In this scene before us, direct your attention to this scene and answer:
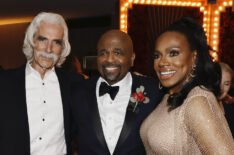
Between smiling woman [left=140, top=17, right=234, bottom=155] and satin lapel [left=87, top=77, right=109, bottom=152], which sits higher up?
smiling woman [left=140, top=17, right=234, bottom=155]

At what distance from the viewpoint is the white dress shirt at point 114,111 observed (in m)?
2.15

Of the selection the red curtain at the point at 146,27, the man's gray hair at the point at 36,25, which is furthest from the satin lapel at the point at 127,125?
the red curtain at the point at 146,27

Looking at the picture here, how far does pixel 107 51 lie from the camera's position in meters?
2.30

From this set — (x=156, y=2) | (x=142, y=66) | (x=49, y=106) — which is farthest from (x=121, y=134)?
(x=156, y=2)

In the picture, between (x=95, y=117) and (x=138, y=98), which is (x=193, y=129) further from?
(x=95, y=117)

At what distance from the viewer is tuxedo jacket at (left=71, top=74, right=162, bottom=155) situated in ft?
6.87

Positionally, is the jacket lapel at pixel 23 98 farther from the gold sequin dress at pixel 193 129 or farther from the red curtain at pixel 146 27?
the red curtain at pixel 146 27

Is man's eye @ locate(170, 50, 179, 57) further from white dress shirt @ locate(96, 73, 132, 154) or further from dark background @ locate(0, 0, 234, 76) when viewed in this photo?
dark background @ locate(0, 0, 234, 76)

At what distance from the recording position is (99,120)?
2.15m

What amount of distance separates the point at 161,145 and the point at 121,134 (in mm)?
497

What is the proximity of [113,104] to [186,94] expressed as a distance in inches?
30.8

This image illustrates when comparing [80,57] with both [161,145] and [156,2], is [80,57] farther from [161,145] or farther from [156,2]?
[161,145]

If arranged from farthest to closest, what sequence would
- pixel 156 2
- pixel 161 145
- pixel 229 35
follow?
pixel 229 35
pixel 156 2
pixel 161 145

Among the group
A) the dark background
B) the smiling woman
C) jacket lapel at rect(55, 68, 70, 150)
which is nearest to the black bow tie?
jacket lapel at rect(55, 68, 70, 150)
